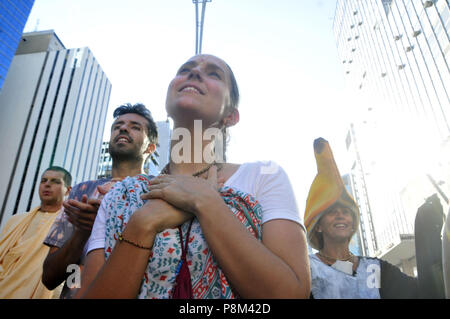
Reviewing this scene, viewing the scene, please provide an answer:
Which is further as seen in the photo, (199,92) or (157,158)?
(157,158)

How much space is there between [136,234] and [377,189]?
57.2m

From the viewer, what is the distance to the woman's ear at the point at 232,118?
1916 millimetres

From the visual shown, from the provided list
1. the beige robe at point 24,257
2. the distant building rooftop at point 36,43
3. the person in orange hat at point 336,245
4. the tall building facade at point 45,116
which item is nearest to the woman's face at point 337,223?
the person in orange hat at point 336,245

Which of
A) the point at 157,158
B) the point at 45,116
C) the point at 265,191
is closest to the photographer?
the point at 265,191

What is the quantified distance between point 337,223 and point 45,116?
70.2 meters

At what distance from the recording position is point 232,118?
198 centimetres

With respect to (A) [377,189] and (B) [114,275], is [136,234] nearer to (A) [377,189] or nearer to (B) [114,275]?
(B) [114,275]

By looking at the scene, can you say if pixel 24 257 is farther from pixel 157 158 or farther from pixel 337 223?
pixel 157 158

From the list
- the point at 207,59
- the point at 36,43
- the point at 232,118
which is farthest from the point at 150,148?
the point at 36,43

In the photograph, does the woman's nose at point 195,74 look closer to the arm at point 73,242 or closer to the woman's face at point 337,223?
the arm at point 73,242

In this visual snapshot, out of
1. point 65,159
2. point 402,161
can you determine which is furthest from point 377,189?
point 65,159

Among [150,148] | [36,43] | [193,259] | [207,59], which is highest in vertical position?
[36,43]
